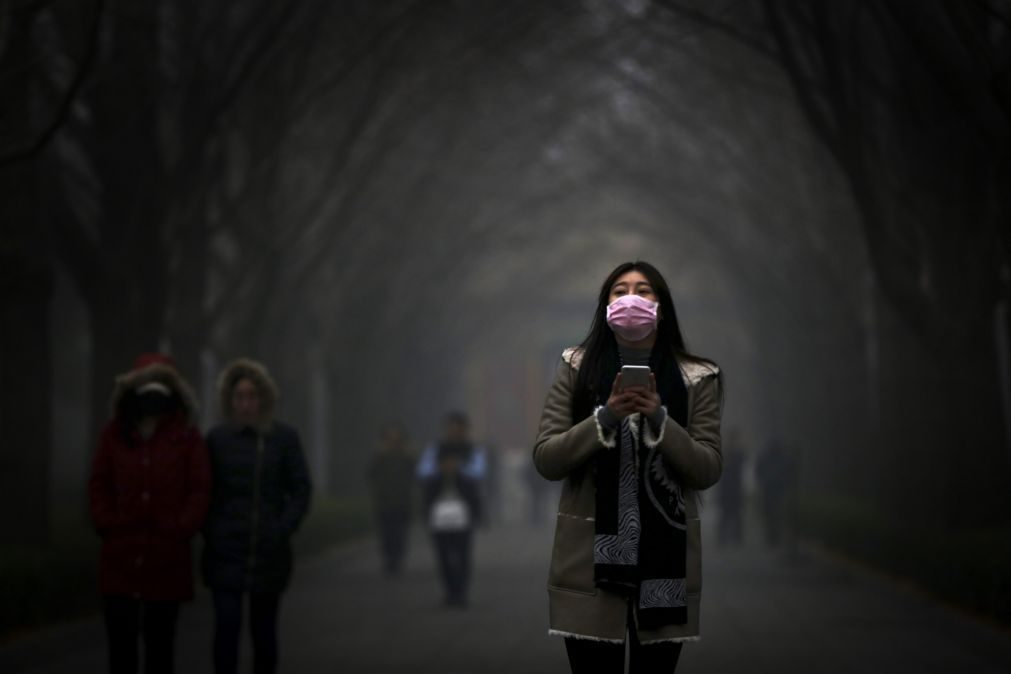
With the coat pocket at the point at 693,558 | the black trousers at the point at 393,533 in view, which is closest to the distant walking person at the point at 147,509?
the coat pocket at the point at 693,558

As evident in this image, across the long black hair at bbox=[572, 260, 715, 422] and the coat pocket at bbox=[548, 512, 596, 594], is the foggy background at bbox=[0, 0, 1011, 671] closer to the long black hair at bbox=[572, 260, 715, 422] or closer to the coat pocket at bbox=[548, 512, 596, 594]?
the long black hair at bbox=[572, 260, 715, 422]

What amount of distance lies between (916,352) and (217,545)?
47.9 feet

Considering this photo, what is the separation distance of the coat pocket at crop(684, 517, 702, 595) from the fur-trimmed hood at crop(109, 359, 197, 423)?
3711mm

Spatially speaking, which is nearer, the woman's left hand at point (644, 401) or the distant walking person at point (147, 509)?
the woman's left hand at point (644, 401)

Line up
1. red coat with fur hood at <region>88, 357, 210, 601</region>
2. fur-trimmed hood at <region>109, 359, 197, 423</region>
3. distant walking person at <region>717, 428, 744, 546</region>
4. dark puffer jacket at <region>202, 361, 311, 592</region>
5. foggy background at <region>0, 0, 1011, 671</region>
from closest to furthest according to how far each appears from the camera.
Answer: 1. red coat with fur hood at <region>88, 357, 210, 601</region>
2. fur-trimmed hood at <region>109, 359, 197, 423</region>
3. dark puffer jacket at <region>202, 361, 311, 592</region>
4. foggy background at <region>0, 0, 1011, 671</region>
5. distant walking person at <region>717, 428, 744, 546</region>

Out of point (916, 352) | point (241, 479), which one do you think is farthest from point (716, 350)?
point (241, 479)

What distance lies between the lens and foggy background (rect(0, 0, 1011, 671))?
52.3 feet

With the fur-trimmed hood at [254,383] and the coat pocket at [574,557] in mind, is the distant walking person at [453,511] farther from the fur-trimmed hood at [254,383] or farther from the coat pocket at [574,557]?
the coat pocket at [574,557]

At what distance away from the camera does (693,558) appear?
5.75 m

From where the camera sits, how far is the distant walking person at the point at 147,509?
8.62m

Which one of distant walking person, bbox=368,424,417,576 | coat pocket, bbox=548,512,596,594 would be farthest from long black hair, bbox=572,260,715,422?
distant walking person, bbox=368,424,417,576

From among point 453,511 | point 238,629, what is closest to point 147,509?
point 238,629

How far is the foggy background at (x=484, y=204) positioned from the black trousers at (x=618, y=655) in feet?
24.3

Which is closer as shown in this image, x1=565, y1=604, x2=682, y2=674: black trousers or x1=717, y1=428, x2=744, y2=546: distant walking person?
x1=565, y1=604, x2=682, y2=674: black trousers
